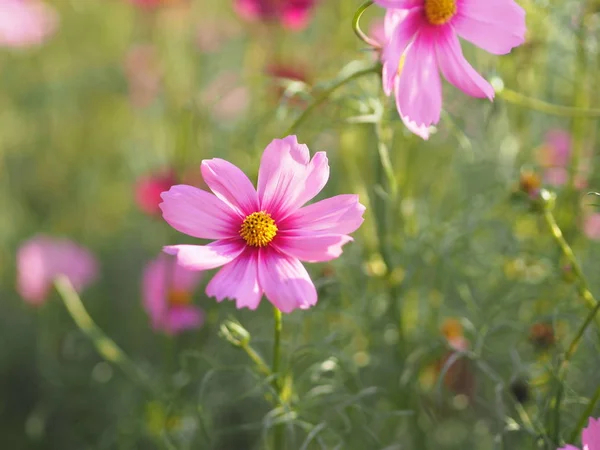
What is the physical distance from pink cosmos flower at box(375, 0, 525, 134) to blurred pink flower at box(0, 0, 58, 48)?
1294 mm

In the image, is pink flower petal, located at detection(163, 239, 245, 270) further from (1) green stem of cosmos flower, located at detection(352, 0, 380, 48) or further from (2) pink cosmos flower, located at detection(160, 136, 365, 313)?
(1) green stem of cosmos flower, located at detection(352, 0, 380, 48)

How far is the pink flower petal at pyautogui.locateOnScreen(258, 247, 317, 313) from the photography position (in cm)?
50

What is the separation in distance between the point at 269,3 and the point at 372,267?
41cm

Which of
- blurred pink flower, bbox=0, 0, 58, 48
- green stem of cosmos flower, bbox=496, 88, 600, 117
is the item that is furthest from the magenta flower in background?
blurred pink flower, bbox=0, 0, 58, 48

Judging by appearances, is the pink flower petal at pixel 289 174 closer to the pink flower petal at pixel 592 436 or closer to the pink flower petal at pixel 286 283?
the pink flower petal at pixel 286 283

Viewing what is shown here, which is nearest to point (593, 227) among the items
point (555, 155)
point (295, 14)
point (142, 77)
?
point (555, 155)

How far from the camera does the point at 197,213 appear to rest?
0.53m

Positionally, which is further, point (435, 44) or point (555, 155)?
point (555, 155)

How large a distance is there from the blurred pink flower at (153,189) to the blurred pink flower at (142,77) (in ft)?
1.72

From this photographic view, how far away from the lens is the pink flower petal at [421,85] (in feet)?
1.83

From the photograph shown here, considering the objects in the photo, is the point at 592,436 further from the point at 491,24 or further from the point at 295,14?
the point at 295,14

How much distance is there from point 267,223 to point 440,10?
0.21 m

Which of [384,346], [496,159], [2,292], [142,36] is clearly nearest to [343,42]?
[496,159]

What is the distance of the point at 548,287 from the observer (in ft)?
2.83
